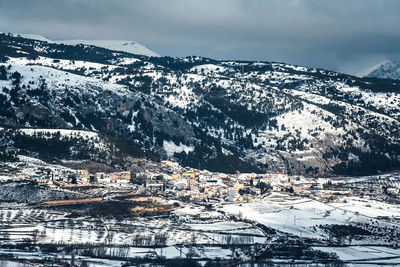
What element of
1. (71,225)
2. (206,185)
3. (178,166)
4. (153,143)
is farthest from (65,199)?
(153,143)

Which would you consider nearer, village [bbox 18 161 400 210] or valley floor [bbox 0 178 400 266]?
valley floor [bbox 0 178 400 266]

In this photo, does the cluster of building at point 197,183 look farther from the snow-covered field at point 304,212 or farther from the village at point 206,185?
the snow-covered field at point 304,212

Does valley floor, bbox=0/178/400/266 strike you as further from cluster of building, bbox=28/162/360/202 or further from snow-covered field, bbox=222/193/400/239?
cluster of building, bbox=28/162/360/202

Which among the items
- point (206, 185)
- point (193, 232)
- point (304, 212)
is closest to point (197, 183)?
point (206, 185)

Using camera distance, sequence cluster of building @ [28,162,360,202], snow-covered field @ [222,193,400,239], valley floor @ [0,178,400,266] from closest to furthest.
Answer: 1. valley floor @ [0,178,400,266]
2. snow-covered field @ [222,193,400,239]
3. cluster of building @ [28,162,360,202]

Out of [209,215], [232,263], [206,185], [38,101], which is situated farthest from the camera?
[38,101]

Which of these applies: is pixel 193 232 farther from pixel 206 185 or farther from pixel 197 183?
pixel 197 183

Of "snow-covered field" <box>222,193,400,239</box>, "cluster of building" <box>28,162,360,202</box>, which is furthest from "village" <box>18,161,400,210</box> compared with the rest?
"snow-covered field" <box>222,193,400,239</box>

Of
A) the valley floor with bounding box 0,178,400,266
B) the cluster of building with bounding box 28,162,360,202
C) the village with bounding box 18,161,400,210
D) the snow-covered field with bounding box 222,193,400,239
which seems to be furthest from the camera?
the cluster of building with bounding box 28,162,360,202

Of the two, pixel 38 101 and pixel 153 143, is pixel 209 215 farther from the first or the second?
pixel 38 101

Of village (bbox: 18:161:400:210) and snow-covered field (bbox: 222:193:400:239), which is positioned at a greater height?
village (bbox: 18:161:400:210)

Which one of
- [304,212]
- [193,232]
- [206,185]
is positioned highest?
[206,185]
